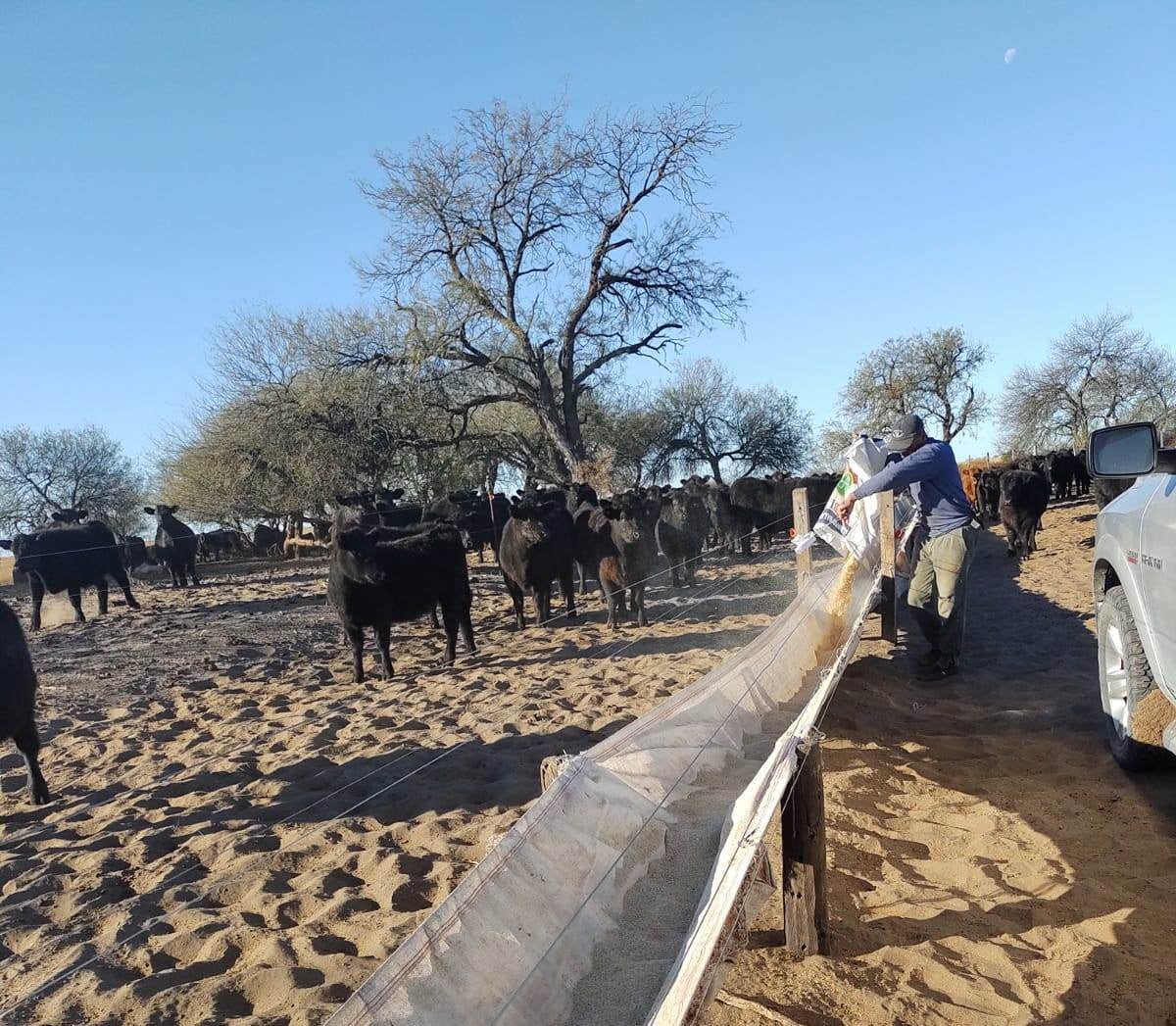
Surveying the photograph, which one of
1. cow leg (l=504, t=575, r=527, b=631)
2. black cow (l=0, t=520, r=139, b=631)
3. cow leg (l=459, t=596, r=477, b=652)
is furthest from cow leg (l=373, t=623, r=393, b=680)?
black cow (l=0, t=520, r=139, b=631)

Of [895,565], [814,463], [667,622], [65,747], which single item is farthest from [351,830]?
[814,463]

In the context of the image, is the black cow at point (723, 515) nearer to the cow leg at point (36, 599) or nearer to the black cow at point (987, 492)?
the black cow at point (987, 492)

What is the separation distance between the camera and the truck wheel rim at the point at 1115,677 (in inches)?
189

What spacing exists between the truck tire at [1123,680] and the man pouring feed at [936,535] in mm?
1908

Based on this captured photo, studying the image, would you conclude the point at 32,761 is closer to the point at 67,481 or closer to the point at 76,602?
the point at 76,602

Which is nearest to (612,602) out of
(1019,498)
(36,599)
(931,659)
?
(931,659)

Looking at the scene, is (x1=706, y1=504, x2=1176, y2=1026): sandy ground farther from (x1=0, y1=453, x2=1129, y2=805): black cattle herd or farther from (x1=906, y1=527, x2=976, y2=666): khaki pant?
(x1=0, y1=453, x2=1129, y2=805): black cattle herd

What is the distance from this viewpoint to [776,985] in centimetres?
275

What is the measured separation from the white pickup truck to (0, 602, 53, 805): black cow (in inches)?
258

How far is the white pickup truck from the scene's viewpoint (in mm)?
3441

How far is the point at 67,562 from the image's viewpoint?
13898mm

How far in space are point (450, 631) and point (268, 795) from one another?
425 cm

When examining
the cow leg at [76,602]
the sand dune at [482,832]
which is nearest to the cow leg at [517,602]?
the sand dune at [482,832]

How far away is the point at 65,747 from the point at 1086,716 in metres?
7.93
